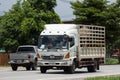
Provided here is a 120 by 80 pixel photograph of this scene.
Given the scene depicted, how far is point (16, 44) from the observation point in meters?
49.6

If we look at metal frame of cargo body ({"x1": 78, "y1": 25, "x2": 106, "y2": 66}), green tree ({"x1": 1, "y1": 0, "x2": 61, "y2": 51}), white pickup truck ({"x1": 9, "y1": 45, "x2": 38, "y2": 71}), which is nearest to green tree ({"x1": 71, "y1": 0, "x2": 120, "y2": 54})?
green tree ({"x1": 1, "y1": 0, "x2": 61, "y2": 51})

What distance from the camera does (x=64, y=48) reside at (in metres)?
29.4

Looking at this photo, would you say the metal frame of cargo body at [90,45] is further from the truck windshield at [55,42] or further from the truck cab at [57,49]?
the truck windshield at [55,42]

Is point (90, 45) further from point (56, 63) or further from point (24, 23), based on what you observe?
point (24, 23)

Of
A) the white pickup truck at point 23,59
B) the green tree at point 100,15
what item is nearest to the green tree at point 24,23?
the green tree at point 100,15

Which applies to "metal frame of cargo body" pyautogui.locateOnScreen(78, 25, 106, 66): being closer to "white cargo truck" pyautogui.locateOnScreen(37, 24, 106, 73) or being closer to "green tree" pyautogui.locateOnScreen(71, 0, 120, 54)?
"white cargo truck" pyautogui.locateOnScreen(37, 24, 106, 73)

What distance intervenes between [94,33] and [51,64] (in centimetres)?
540

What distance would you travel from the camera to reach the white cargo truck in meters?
29.3

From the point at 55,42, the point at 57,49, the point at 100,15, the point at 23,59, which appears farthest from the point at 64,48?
the point at 100,15

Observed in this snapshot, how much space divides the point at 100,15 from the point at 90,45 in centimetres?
2118

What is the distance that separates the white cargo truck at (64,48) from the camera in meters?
29.3

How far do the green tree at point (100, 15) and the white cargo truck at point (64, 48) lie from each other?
22.1 meters

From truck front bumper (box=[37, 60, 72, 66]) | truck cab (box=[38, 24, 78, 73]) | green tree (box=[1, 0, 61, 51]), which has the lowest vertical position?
truck front bumper (box=[37, 60, 72, 66])

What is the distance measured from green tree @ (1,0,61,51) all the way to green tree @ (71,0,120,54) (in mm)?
4072
